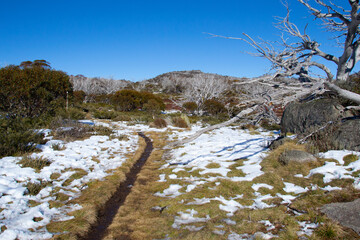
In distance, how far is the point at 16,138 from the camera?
6.67 metres

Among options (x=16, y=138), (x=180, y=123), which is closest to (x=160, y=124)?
(x=180, y=123)

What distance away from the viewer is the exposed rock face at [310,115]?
6.35 m

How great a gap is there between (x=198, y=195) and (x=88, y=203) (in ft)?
7.15

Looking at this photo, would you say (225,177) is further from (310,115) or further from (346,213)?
(310,115)

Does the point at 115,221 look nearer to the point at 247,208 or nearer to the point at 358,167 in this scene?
the point at 247,208

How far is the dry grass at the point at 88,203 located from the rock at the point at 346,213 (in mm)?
3682

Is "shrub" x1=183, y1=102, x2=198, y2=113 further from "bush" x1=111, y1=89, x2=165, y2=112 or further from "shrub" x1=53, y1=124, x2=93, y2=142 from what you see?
"shrub" x1=53, y1=124, x2=93, y2=142

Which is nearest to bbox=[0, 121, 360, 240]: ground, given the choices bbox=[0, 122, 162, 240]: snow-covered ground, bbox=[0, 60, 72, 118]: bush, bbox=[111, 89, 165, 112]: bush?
bbox=[0, 122, 162, 240]: snow-covered ground

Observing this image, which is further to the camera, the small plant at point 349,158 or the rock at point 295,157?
the rock at point 295,157

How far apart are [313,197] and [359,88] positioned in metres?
4.50

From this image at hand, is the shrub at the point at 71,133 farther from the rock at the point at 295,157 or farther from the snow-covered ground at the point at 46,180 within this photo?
the rock at the point at 295,157

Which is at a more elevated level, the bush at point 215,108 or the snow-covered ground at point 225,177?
the bush at point 215,108

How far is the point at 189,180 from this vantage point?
5.38 metres

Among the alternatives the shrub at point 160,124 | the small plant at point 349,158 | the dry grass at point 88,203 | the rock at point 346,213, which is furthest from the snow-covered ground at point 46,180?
the shrub at point 160,124
